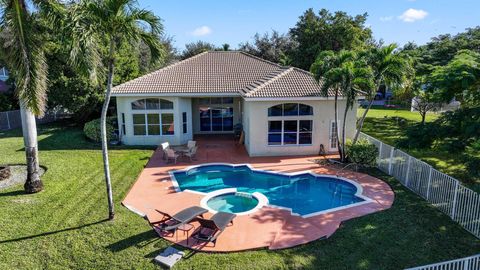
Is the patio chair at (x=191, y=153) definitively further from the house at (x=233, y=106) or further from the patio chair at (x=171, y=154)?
the house at (x=233, y=106)

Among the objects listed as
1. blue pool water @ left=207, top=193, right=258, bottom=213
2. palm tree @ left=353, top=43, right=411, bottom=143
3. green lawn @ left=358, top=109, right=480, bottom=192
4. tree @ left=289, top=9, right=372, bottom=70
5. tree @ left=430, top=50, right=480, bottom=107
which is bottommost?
blue pool water @ left=207, top=193, right=258, bottom=213

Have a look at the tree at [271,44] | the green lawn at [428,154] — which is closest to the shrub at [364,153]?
the green lawn at [428,154]

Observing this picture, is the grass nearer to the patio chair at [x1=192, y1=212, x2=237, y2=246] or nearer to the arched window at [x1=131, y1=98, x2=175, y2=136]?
the patio chair at [x1=192, y1=212, x2=237, y2=246]

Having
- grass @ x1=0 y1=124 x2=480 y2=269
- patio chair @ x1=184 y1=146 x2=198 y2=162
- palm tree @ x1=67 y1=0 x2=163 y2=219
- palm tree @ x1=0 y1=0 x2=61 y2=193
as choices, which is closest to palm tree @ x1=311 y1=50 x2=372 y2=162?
grass @ x1=0 y1=124 x2=480 y2=269

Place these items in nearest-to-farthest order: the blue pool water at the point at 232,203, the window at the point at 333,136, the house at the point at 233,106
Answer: the blue pool water at the point at 232,203 → the house at the point at 233,106 → the window at the point at 333,136

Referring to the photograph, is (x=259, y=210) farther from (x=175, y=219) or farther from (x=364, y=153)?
(x=364, y=153)

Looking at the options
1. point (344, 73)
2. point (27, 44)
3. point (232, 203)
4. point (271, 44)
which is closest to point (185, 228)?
point (232, 203)
